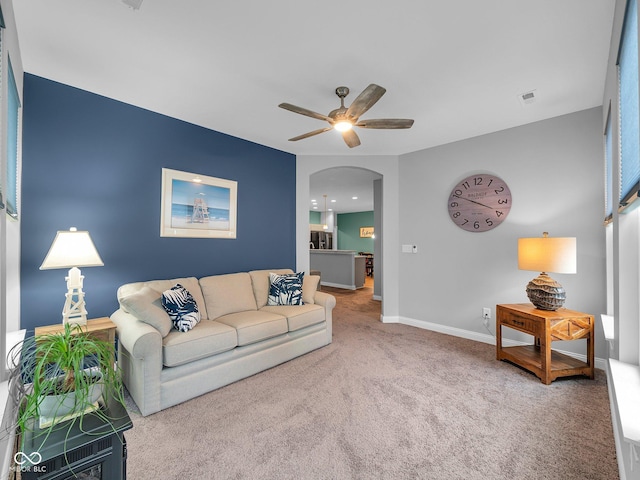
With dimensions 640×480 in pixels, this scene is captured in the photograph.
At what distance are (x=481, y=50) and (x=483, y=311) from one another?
287 cm

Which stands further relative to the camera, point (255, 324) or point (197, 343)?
point (255, 324)

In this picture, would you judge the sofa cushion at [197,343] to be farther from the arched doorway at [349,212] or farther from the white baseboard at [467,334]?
the arched doorway at [349,212]

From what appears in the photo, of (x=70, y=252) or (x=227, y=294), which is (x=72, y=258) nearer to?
(x=70, y=252)

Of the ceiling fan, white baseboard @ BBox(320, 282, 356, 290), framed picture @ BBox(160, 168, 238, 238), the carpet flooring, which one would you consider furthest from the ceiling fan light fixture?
white baseboard @ BBox(320, 282, 356, 290)

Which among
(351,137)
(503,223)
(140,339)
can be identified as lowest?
(140,339)

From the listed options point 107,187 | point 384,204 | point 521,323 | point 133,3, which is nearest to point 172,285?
point 107,187

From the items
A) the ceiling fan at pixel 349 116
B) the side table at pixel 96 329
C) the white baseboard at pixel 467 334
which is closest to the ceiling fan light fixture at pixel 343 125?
the ceiling fan at pixel 349 116

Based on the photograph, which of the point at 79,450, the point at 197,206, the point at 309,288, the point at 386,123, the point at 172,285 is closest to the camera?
the point at 79,450

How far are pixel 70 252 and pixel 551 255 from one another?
4012mm

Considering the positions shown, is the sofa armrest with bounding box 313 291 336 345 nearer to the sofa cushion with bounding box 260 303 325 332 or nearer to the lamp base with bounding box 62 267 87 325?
the sofa cushion with bounding box 260 303 325 332

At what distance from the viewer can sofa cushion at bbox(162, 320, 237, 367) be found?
2209mm

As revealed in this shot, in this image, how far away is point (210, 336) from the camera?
2424 millimetres

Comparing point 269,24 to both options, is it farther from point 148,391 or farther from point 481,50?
point 148,391

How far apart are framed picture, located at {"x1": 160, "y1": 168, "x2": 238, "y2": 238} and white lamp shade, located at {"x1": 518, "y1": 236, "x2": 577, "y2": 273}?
10.8ft
